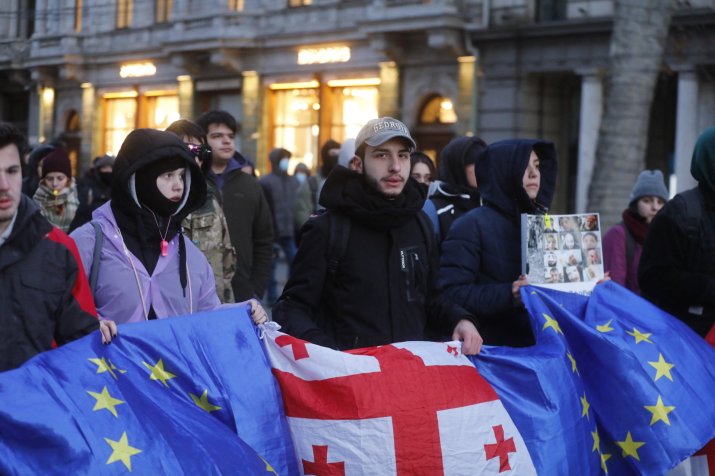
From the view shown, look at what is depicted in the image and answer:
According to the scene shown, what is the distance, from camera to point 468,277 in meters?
5.51

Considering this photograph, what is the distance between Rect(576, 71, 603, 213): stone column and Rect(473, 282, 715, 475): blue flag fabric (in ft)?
61.3

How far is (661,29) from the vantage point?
13.4m

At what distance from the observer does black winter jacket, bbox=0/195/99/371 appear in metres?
3.80

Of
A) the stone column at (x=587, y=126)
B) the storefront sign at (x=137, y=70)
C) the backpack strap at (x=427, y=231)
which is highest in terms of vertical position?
the storefront sign at (x=137, y=70)

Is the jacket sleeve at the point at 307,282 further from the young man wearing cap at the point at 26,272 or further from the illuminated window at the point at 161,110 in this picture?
the illuminated window at the point at 161,110

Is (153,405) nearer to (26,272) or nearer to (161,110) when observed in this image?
(26,272)

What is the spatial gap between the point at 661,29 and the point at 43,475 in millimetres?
10993

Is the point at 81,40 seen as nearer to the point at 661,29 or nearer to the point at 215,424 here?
the point at 661,29

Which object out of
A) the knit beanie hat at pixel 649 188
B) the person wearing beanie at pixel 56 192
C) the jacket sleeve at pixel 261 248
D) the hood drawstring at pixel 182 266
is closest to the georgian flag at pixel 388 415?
the hood drawstring at pixel 182 266

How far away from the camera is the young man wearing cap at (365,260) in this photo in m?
4.90

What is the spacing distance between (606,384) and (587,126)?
1975 cm

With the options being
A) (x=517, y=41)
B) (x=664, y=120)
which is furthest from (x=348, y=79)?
(x=664, y=120)

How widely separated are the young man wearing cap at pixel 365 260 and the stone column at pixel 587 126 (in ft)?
63.9

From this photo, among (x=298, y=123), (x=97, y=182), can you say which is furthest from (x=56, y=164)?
(x=298, y=123)
